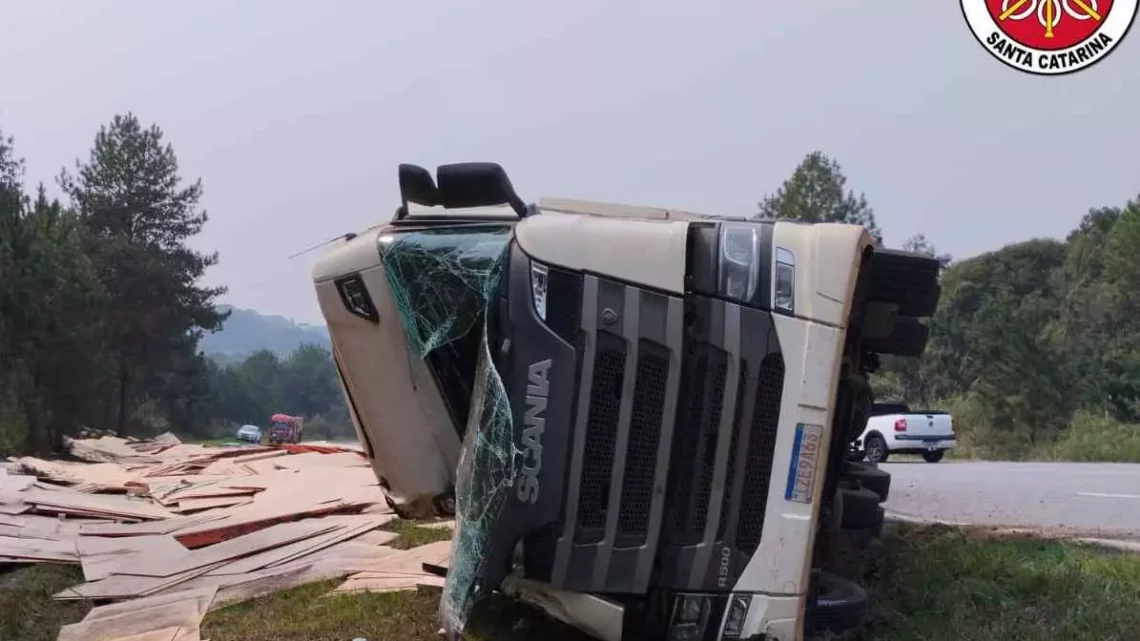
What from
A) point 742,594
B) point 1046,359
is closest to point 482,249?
point 742,594

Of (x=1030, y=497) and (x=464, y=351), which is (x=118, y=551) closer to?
(x=464, y=351)

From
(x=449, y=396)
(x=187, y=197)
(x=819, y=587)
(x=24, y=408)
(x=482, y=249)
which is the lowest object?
(x=24, y=408)

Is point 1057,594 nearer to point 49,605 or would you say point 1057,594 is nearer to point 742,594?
point 742,594

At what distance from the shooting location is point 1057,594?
443 cm

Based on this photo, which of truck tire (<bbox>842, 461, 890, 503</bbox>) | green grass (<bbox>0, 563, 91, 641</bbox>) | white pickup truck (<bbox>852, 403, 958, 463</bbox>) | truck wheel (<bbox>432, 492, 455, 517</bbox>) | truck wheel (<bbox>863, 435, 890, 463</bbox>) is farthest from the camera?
white pickup truck (<bbox>852, 403, 958, 463</bbox>)

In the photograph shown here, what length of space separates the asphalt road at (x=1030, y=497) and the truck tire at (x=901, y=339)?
94.9 inches

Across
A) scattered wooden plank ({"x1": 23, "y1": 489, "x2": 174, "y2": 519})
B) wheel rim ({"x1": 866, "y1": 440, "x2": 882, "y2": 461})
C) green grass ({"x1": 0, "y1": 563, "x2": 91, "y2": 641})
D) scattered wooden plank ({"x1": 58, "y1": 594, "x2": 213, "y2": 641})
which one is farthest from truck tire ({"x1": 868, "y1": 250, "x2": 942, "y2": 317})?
wheel rim ({"x1": 866, "y1": 440, "x2": 882, "y2": 461})

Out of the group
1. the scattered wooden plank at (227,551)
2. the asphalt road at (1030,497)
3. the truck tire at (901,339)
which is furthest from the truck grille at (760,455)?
the scattered wooden plank at (227,551)

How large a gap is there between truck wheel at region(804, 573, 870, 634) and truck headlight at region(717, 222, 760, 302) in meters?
1.16

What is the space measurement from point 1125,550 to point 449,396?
3.64 m

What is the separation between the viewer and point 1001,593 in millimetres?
4496

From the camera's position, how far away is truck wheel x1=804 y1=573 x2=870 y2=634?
3881 mm

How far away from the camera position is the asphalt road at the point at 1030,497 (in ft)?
23.5

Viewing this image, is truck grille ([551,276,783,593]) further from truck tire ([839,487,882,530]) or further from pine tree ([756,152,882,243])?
pine tree ([756,152,882,243])
